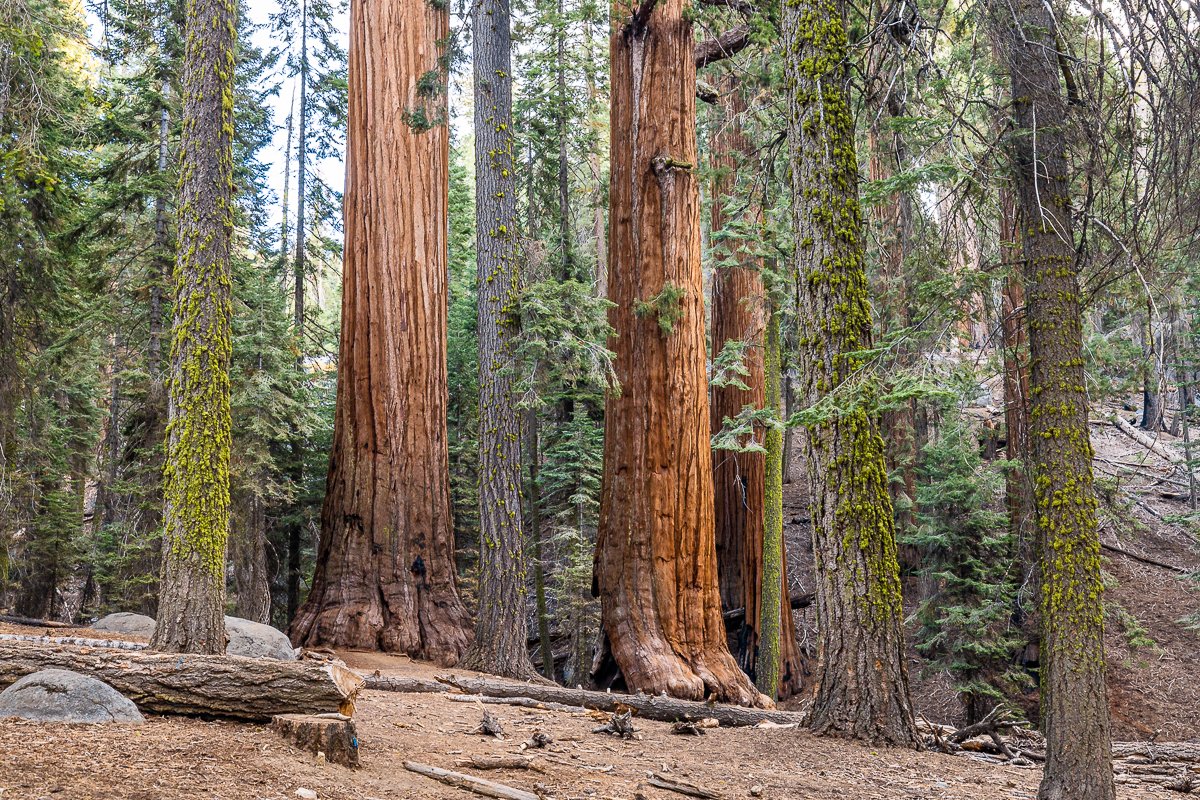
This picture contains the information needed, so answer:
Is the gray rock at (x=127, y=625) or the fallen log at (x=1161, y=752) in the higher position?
the gray rock at (x=127, y=625)

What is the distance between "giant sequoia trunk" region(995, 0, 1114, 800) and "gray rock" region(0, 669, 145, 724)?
5496mm

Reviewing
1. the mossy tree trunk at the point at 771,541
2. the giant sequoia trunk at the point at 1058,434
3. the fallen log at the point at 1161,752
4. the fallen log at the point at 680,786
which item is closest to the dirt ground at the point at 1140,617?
the mossy tree trunk at the point at 771,541

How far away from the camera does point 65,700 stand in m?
4.78

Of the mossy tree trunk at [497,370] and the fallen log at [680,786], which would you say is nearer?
the fallen log at [680,786]

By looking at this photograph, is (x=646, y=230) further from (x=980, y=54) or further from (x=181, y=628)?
(x=181, y=628)

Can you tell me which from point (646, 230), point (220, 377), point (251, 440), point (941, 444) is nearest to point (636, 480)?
point (646, 230)

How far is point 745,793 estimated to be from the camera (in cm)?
527

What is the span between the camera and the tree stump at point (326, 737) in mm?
4730

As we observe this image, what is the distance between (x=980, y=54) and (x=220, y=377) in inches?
245

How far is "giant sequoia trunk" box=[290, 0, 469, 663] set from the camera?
10672mm

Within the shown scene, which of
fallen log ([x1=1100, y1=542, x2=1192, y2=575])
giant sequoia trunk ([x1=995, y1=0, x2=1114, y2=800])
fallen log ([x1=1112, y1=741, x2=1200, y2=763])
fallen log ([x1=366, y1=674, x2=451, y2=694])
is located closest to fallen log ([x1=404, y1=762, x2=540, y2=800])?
fallen log ([x1=366, y1=674, x2=451, y2=694])

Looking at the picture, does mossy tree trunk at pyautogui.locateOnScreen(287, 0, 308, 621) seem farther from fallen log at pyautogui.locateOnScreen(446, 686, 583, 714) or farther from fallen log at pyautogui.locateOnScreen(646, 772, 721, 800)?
fallen log at pyautogui.locateOnScreen(646, 772, 721, 800)

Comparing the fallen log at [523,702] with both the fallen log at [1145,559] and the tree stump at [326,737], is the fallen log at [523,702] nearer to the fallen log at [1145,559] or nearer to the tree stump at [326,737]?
the tree stump at [326,737]

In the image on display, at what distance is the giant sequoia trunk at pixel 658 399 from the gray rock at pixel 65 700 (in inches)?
234
